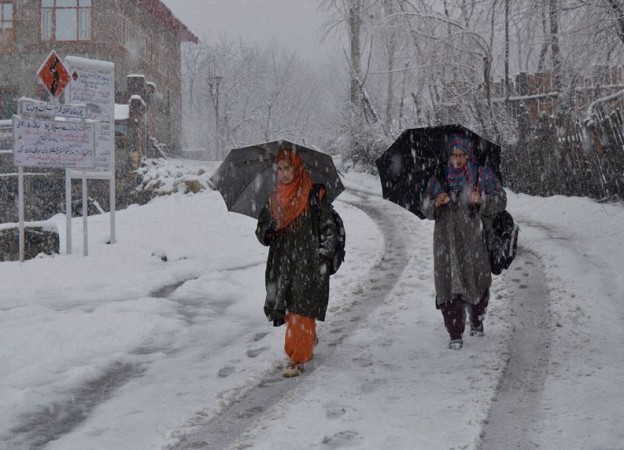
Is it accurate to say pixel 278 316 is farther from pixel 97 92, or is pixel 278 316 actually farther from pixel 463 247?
pixel 97 92

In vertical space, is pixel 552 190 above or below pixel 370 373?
above

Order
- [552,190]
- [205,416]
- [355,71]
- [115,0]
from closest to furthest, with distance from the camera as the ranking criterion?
[205,416], [552,190], [355,71], [115,0]

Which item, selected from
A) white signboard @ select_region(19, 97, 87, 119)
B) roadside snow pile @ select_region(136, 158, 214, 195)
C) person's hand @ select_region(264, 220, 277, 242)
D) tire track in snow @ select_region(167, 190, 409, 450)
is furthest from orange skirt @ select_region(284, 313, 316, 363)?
roadside snow pile @ select_region(136, 158, 214, 195)

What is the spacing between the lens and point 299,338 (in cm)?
502

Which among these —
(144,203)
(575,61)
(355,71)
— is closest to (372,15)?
(355,71)

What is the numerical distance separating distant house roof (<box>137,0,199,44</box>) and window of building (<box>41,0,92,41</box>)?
315cm

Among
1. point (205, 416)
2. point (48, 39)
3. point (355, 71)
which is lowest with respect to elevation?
point (205, 416)

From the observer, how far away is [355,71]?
24609mm

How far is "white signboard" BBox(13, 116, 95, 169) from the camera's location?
373 inches

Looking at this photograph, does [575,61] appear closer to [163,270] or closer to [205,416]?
[163,270]

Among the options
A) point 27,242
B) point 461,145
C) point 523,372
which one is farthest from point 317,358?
point 27,242

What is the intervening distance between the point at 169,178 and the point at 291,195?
45.2ft

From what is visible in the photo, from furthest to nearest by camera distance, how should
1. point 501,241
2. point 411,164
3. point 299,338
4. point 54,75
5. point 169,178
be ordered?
point 169,178 < point 54,75 < point 411,164 < point 501,241 < point 299,338

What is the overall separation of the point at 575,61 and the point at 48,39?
26.0 meters
